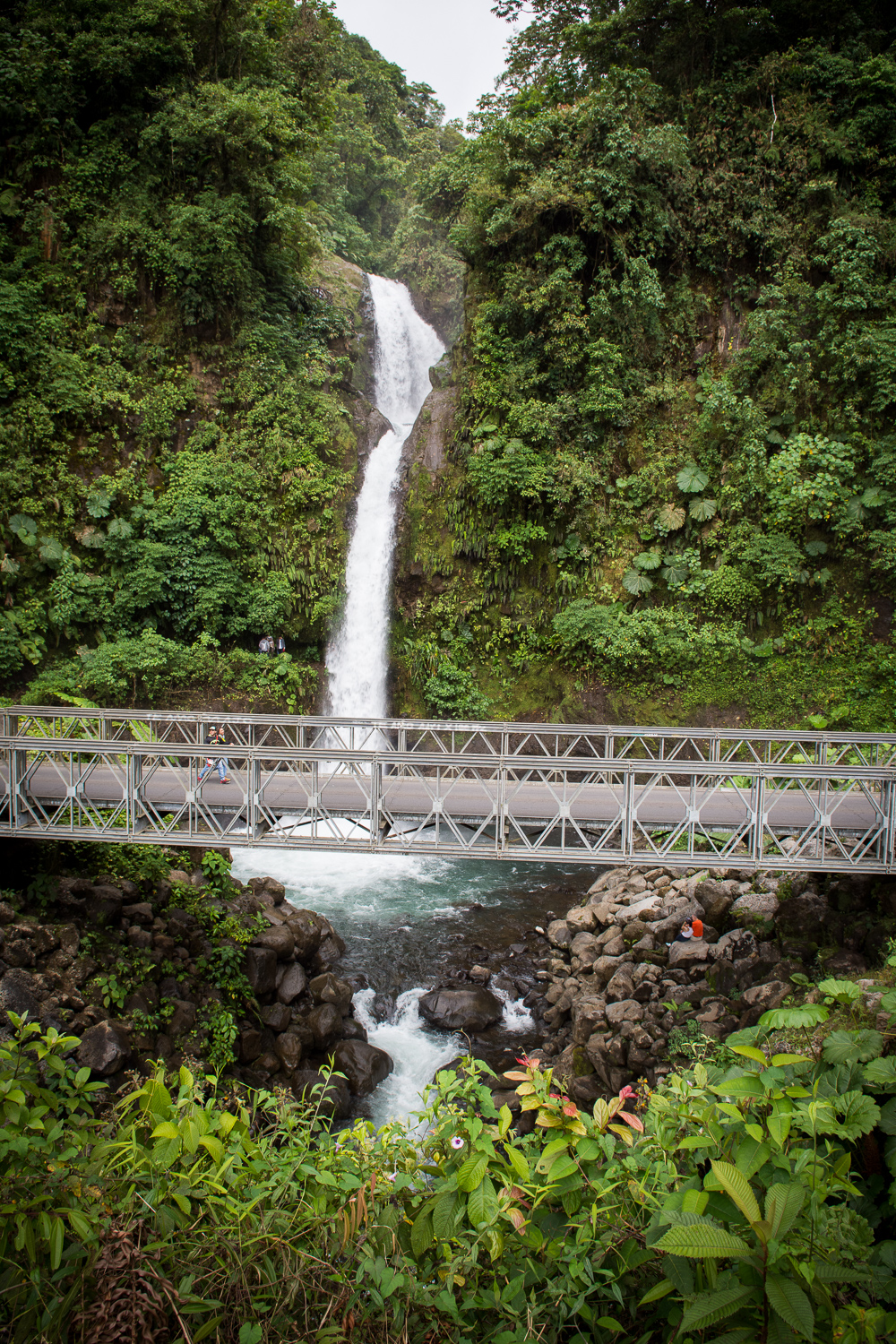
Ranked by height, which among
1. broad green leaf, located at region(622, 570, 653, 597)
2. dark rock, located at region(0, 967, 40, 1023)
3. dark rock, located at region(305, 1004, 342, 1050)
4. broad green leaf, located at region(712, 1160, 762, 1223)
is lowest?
dark rock, located at region(305, 1004, 342, 1050)

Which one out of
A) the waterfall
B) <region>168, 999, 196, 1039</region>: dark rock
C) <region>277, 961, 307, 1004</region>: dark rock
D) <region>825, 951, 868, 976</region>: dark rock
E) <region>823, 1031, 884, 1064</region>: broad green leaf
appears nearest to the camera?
<region>823, 1031, 884, 1064</region>: broad green leaf

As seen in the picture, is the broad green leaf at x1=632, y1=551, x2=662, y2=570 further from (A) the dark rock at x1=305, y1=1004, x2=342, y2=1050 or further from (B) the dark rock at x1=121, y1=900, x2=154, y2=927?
(B) the dark rock at x1=121, y1=900, x2=154, y2=927

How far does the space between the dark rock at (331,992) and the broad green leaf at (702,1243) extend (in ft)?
34.2

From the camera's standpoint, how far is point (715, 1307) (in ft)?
5.50

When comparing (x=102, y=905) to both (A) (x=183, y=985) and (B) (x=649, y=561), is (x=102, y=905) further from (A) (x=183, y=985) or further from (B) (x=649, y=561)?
(B) (x=649, y=561)

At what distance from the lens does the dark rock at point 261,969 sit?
10.9 meters

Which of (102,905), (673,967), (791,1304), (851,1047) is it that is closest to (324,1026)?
(102,905)

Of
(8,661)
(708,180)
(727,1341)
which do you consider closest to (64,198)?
(8,661)

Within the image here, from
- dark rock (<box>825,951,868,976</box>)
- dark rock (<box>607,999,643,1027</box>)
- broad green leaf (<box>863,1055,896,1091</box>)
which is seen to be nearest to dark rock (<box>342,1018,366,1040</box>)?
dark rock (<box>607,999,643,1027</box>)

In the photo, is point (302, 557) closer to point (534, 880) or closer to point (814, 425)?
point (534, 880)

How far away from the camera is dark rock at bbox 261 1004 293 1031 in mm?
10555

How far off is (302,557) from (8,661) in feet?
26.4

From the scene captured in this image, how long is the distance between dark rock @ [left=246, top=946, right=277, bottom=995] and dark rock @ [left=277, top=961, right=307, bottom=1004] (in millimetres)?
139

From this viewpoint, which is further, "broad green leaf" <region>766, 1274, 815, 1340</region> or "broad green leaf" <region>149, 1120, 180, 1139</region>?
"broad green leaf" <region>149, 1120, 180, 1139</region>
